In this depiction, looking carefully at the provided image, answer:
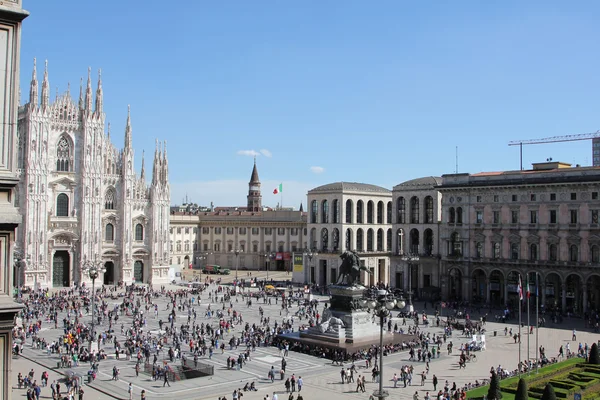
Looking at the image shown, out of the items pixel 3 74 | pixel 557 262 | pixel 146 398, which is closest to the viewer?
pixel 3 74

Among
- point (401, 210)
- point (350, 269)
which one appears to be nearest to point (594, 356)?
point (350, 269)

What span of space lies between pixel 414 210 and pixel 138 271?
37.3 metres

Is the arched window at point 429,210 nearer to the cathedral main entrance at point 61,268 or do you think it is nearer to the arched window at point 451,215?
the arched window at point 451,215

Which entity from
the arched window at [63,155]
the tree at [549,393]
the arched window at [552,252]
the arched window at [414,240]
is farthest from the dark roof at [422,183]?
the tree at [549,393]

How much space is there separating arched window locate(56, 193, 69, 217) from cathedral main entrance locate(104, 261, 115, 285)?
874 cm

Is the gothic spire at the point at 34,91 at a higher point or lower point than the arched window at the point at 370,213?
higher

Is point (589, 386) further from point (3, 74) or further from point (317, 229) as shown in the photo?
point (317, 229)

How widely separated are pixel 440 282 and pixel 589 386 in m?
41.7

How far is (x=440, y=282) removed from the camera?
7350cm

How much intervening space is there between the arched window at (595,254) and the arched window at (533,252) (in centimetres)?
557

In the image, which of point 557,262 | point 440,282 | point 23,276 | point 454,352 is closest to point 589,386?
point 454,352

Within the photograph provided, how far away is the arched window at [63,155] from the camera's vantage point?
7719 centimetres

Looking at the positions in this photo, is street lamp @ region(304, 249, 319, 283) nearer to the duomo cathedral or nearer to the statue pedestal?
the duomo cathedral

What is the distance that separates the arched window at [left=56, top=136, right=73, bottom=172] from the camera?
3039 inches
